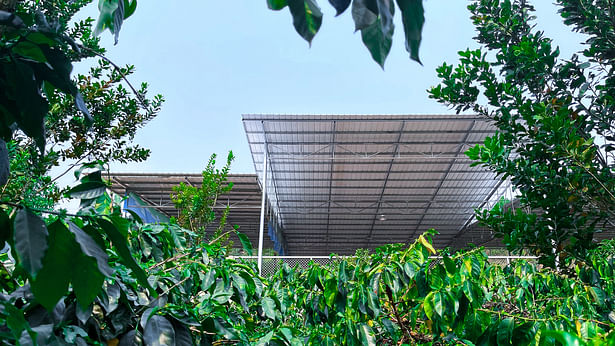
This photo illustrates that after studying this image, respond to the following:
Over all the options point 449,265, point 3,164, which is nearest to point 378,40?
point 3,164

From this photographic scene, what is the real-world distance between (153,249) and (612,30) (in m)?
4.56

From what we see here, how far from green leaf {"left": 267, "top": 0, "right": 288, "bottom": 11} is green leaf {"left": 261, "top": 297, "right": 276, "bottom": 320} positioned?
1793 mm

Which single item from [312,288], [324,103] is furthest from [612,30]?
[324,103]

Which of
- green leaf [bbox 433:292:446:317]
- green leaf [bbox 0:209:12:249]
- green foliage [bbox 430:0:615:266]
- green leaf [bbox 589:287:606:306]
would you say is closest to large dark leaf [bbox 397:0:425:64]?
green leaf [bbox 0:209:12:249]

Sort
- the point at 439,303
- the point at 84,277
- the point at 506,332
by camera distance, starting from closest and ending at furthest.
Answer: the point at 84,277
the point at 506,332
the point at 439,303

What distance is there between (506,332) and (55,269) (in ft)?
4.99

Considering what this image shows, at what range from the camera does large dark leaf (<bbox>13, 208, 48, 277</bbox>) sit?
20.2 inches

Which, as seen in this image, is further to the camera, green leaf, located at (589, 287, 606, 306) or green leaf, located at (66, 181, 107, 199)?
green leaf, located at (589, 287, 606, 306)

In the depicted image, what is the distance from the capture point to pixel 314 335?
7.73 ft

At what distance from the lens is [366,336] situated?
7.06ft

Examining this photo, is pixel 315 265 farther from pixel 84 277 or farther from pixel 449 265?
pixel 84 277

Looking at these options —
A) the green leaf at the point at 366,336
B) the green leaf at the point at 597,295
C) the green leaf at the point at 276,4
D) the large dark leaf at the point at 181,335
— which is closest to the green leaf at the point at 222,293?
the large dark leaf at the point at 181,335

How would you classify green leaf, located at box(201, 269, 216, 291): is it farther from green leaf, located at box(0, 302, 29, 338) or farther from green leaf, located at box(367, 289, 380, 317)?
green leaf, located at box(0, 302, 29, 338)

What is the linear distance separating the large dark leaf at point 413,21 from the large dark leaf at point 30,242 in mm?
467
